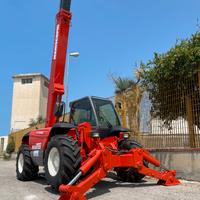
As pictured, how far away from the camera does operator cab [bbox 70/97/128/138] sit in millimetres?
8219

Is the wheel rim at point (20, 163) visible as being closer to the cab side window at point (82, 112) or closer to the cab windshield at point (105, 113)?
the cab side window at point (82, 112)

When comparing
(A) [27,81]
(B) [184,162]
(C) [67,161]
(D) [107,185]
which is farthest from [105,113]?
(A) [27,81]

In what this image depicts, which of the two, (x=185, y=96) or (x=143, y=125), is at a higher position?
(x=185, y=96)

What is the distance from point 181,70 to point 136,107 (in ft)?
Answer: 8.03

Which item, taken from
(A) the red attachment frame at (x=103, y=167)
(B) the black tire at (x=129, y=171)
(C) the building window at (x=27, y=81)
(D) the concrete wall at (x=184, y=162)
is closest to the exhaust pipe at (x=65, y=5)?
(B) the black tire at (x=129, y=171)

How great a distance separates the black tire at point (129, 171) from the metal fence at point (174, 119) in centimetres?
150

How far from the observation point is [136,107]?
38.5ft

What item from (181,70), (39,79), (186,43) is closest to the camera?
(181,70)

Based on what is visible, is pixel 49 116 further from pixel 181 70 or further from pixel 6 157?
pixel 6 157

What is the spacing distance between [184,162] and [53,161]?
369 centimetres

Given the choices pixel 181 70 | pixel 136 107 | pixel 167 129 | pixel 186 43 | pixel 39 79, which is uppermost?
pixel 39 79

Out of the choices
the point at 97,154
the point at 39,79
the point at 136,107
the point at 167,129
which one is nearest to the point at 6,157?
the point at 136,107

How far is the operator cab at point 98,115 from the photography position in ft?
27.0

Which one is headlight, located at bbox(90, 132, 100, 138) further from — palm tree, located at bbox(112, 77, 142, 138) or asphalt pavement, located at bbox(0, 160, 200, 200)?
palm tree, located at bbox(112, 77, 142, 138)
